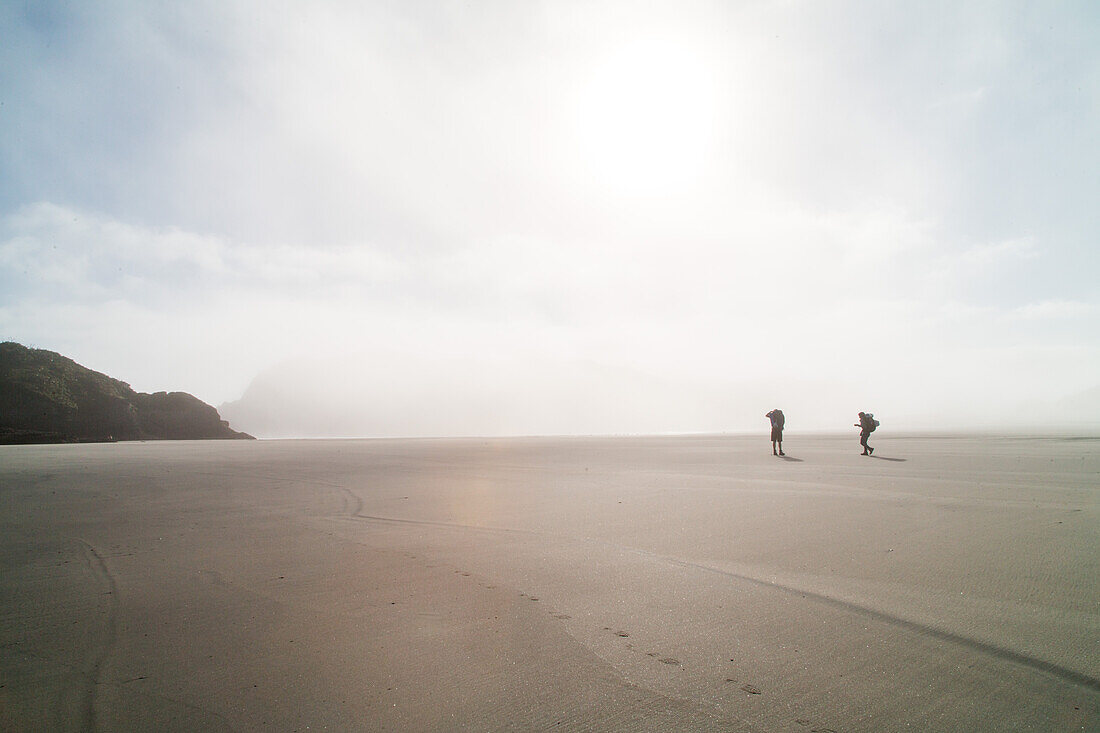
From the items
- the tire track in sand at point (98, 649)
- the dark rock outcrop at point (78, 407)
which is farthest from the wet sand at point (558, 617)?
the dark rock outcrop at point (78, 407)

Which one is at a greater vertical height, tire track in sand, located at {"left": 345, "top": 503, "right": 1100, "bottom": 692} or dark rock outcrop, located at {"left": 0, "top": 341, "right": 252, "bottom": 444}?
dark rock outcrop, located at {"left": 0, "top": 341, "right": 252, "bottom": 444}

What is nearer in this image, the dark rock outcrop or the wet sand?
the wet sand

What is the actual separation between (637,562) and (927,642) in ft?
8.69

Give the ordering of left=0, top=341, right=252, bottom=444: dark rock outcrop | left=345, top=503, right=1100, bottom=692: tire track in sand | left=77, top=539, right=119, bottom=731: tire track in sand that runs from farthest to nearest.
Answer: left=0, top=341, right=252, bottom=444: dark rock outcrop, left=345, top=503, right=1100, bottom=692: tire track in sand, left=77, top=539, right=119, bottom=731: tire track in sand

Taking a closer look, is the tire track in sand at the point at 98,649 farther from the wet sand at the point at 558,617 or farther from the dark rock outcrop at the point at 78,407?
the dark rock outcrop at the point at 78,407

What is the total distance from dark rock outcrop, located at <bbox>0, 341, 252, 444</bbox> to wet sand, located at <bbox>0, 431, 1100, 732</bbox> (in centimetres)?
4705

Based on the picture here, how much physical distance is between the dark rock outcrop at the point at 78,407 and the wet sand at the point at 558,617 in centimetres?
4705

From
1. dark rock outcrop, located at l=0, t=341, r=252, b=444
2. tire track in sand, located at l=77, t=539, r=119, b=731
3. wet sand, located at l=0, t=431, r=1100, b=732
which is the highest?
dark rock outcrop, located at l=0, t=341, r=252, b=444

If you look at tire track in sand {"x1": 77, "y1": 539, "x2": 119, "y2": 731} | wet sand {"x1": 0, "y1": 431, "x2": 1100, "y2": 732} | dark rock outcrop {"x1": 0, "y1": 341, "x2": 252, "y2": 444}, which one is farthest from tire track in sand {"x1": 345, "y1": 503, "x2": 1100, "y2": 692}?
dark rock outcrop {"x1": 0, "y1": 341, "x2": 252, "y2": 444}

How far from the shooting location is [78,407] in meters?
46.4

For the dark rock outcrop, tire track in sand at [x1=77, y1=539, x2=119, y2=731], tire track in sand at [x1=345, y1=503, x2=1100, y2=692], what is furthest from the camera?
the dark rock outcrop

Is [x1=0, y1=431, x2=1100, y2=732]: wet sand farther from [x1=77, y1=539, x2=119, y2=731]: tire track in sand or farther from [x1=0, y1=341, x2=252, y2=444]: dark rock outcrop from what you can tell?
[x1=0, y1=341, x2=252, y2=444]: dark rock outcrop

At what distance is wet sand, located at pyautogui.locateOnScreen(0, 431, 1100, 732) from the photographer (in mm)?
2846

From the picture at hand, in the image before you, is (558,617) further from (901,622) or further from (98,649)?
(98,649)
